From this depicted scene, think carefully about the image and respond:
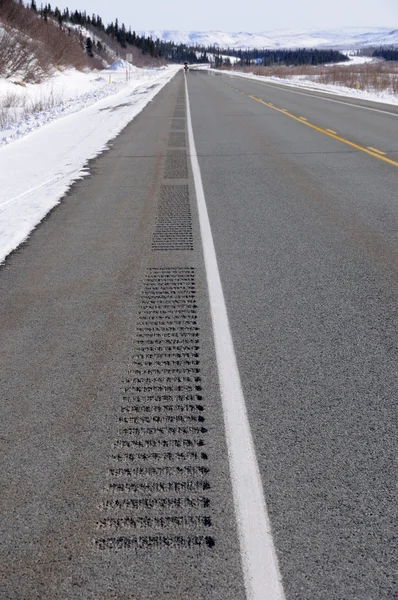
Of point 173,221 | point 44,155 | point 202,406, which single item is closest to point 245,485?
point 202,406

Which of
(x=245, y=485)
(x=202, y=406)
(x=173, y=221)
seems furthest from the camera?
(x=173, y=221)

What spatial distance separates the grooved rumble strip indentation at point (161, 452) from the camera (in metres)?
2.62

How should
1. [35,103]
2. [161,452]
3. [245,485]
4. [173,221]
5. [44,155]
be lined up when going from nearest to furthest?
[245,485]
[161,452]
[173,221]
[44,155]
[35,103]

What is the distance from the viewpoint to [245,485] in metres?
2.90

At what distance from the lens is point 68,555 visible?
8.14ft

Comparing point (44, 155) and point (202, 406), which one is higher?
point (44, 155)

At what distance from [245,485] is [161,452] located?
49cm

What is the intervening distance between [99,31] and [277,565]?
16455 cm

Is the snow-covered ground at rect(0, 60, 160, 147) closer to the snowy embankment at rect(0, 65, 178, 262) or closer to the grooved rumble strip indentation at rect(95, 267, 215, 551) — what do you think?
the snowy embankment at rect(0, 65, 178, 262)

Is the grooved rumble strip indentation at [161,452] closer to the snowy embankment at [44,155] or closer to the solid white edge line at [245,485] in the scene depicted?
the solid white edge line at [245,485]

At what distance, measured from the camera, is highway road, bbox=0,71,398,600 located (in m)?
2.45

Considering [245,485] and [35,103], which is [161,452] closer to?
[245,485]

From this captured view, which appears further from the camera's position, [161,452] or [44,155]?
[44,155]

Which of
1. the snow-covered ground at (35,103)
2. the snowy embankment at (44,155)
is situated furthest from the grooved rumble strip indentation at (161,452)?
the snow-covered ground at (35,103)
